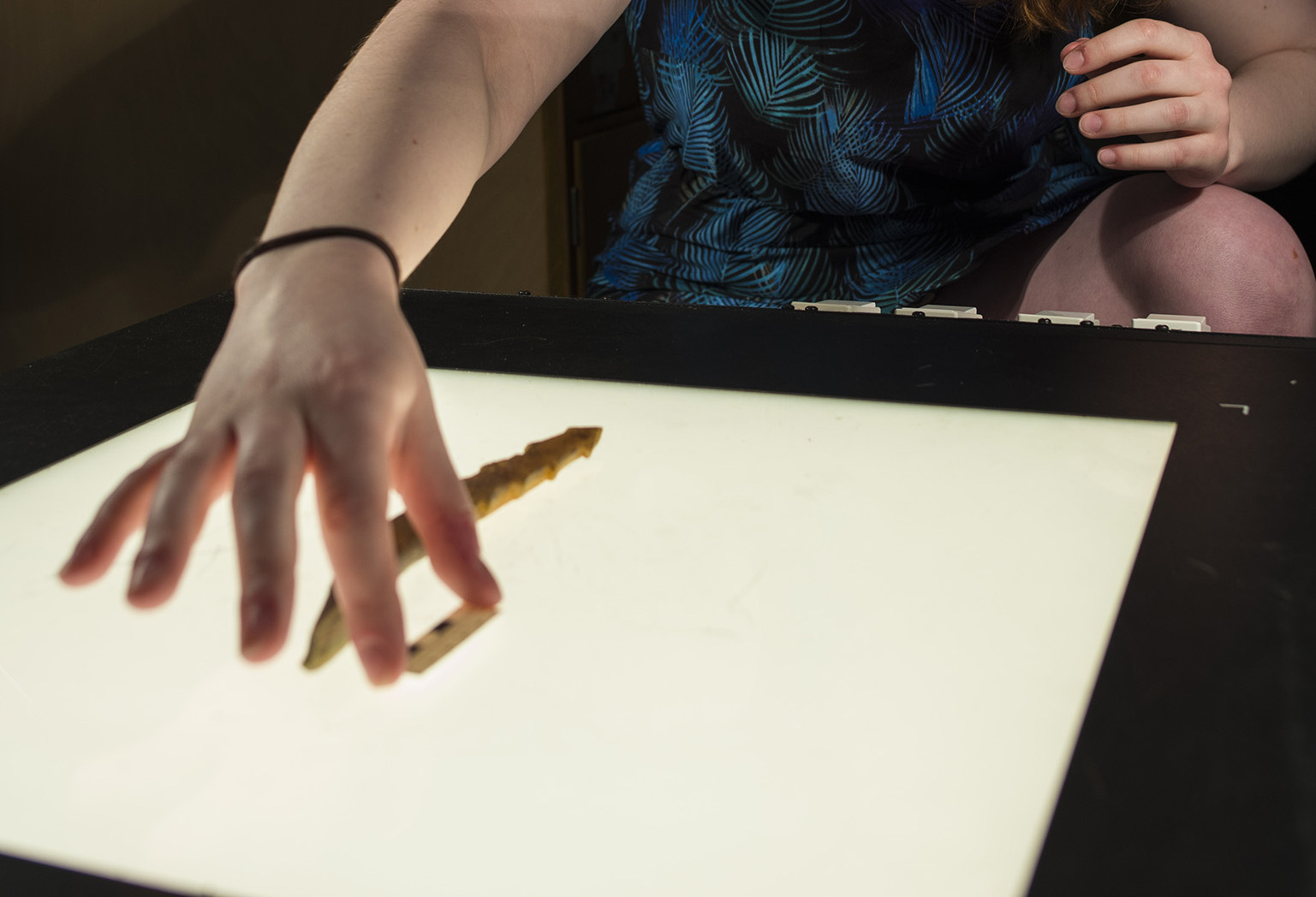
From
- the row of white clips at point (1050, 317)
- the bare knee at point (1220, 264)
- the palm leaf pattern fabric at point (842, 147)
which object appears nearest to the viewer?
the row of white clips at point (1050, 317)

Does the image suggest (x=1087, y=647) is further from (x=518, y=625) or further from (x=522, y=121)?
(x=522, y=121)

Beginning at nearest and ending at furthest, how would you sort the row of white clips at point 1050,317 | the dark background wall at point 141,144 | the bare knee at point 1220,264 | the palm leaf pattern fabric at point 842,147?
the row of white clips at point 1050,317
the bare knee at point 1220,264
the palm leaf pattern fabric at point 842,147
the dark background wall at point 141,144

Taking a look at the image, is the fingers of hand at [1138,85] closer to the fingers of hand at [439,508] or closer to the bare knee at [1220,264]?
the bare knee at [1220,264]

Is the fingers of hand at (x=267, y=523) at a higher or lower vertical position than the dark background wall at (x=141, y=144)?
lower

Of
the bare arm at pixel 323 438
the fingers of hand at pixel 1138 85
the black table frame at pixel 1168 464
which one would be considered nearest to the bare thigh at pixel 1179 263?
the fingers of hand at pixel 1138 85

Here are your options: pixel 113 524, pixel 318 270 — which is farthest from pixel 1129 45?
pixel 113 524

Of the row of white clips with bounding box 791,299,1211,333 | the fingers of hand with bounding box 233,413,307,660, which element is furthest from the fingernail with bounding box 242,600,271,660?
the row of white clips with bounding box 791,299,1211,333

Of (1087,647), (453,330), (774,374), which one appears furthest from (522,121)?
(1087,647)

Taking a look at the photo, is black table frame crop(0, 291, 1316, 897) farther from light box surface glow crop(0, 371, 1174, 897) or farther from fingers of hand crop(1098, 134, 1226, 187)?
fingers of hand crop(1098, 134, 1226, 187)

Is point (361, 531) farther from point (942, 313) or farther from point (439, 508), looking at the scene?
point (942, 313)
